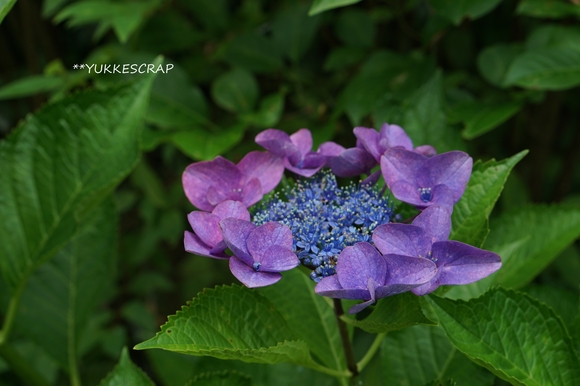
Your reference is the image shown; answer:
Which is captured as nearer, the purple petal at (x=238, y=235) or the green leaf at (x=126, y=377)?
the purple petal at (x=238, y=235)

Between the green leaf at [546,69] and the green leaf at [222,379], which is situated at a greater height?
the green leaf at [546,69]

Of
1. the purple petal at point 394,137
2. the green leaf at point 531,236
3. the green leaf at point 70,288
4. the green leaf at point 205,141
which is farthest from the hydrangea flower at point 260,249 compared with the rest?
the green leaf at point 70,288

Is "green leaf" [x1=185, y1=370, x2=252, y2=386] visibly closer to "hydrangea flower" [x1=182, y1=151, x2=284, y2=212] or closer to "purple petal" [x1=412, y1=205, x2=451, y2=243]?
"hydrangea flower" [x1=182, y1=151, x2=284, y2=212]

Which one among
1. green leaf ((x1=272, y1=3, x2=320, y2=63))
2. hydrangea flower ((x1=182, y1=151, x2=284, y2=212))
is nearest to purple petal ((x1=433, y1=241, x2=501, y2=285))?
hydrangea flower ((x1=182, y1=151, x2=284, y2=212))

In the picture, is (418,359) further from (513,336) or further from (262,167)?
(262,167)

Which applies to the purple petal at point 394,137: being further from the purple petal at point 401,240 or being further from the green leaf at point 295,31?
the green leaf at point 295,31

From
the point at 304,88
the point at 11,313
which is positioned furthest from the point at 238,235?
the point at 304,88

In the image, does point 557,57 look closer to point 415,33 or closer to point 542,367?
point 415,33

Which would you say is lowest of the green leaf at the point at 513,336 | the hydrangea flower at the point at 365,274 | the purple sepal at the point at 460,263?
the green leaf at the point at 513,336
